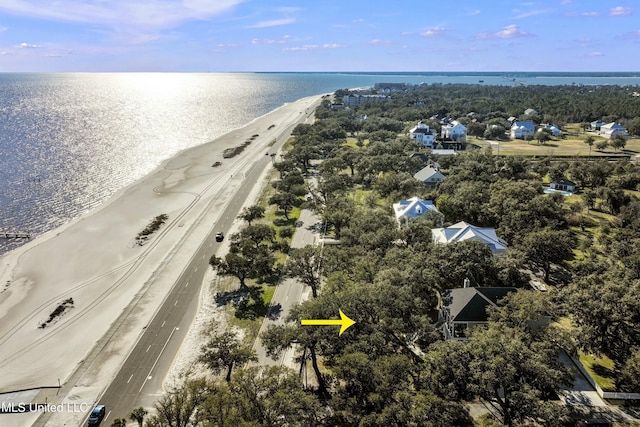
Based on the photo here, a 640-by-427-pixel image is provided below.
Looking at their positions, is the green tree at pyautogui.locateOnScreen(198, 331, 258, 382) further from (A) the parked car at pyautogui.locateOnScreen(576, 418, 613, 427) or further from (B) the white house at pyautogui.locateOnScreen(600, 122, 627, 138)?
(B) the white house at pyautogui.locateOnScreen(600, 122, 627, 138)

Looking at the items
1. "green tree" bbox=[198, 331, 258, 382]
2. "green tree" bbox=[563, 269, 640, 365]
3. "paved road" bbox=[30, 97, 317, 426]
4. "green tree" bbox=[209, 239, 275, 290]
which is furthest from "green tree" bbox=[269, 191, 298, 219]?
"green tree" bbox=[563, 269, 640, 365]

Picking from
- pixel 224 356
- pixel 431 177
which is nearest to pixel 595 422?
pixel 224 356

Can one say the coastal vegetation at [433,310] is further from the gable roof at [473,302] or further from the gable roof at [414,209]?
the gable roof at [414,209]

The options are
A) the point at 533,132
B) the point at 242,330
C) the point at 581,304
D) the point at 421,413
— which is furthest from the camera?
the point at 533,132

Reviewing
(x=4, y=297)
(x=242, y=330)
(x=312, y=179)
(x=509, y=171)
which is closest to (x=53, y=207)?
(x=4, y=297)

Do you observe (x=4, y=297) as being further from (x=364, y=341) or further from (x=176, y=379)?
(x=364, y=341)

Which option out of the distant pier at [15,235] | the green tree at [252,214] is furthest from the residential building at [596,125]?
the distant pier at [15,235]

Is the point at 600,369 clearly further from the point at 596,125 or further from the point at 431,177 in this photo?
the point at 596,125
